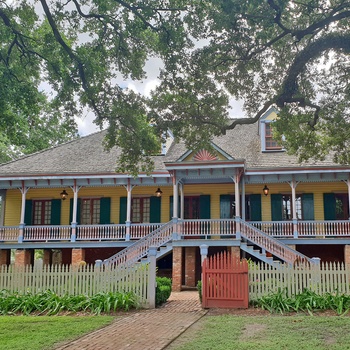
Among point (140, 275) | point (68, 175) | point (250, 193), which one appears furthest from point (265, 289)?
point (68, 175)

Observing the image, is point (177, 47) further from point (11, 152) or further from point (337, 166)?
point (11, 152)

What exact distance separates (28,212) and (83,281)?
13.1 metres

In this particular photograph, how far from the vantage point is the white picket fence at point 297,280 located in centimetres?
1345

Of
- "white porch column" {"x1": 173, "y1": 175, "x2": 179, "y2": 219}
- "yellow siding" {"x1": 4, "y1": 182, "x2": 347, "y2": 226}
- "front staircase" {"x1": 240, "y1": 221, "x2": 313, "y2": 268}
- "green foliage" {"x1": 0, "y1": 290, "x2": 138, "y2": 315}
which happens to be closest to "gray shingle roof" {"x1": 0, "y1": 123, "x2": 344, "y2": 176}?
"yellow siding" {"x1": 4, "y1": 182, "x2": 347, "y2": 226}

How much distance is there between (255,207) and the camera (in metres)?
24.1

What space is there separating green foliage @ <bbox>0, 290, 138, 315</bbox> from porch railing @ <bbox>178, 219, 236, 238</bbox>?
8070 millimetres

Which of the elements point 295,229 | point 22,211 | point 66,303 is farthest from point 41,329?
point 22,211

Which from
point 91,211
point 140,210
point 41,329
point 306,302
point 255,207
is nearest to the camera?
point 41,329

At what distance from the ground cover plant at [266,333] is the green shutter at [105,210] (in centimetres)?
1399

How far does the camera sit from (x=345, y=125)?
15734 millimetres

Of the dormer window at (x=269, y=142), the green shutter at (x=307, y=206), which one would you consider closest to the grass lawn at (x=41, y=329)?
the green shutter at (x=307, y=206)

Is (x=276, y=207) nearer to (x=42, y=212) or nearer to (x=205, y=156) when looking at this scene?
(x=205, y=156)

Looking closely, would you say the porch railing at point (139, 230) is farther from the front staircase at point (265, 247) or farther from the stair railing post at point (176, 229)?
the front staircase at point (265, 247)

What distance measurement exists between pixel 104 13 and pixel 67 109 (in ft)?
9.67
